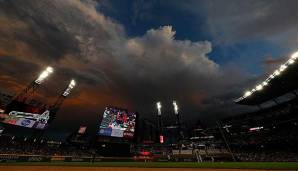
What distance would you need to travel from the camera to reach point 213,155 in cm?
5391

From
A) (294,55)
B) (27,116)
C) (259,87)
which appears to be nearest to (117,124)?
(27,116)

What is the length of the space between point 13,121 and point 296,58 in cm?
6403

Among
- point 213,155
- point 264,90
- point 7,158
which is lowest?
point 7,158

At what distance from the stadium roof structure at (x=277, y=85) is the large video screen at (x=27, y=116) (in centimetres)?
6008

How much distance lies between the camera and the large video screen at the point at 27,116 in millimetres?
43750

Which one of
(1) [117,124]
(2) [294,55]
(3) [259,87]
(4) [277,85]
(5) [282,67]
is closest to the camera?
(2) [294,55]

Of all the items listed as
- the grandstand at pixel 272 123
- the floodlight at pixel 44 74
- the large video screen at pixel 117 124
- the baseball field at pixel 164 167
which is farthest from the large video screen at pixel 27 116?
the grandstand at pixel 272 123

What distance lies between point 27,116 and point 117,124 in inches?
941

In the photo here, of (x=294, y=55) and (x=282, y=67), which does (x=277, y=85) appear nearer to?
(x=282, y=67)

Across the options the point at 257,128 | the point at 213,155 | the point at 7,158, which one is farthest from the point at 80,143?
the point at 257,128

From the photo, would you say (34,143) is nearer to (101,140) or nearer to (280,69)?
(101,140)

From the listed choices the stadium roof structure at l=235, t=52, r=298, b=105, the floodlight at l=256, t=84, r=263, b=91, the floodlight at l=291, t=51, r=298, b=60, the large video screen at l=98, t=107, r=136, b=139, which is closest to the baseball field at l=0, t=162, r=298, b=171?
the floodlight at l=291, t=51, r=298, b=60

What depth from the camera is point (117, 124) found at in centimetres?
5266

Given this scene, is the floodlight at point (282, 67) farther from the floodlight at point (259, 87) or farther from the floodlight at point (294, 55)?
the floodlight at point (259, 87)
